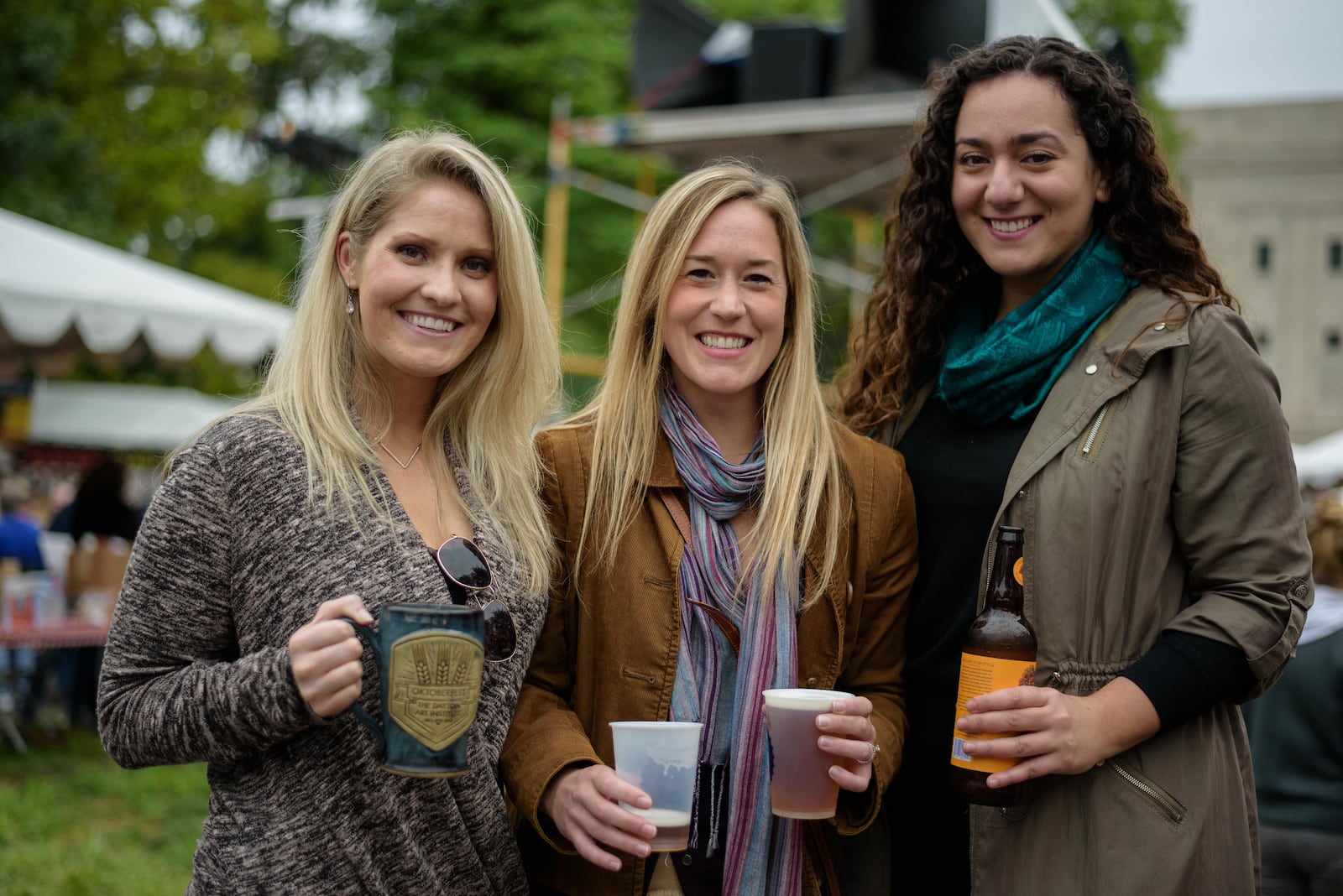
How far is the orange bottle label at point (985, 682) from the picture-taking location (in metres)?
2.12

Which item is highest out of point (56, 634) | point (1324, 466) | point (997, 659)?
point (997, 659)

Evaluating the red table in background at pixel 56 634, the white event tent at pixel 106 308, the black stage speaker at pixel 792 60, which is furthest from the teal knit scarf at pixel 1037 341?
the black stage speaker at pixel 792 60

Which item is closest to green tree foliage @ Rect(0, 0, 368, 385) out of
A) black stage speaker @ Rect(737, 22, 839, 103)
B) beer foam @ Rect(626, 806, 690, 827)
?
black stage speaker @ Rect(737, 22, 839, 103)

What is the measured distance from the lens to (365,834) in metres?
2.10

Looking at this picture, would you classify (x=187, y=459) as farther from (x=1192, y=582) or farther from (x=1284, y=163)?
(x=1284, y=163)

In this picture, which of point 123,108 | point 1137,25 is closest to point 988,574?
point 123,108

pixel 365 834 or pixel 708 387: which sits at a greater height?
pixel 708 387

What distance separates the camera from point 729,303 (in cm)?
252

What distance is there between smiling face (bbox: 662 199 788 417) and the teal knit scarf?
0.45 metres

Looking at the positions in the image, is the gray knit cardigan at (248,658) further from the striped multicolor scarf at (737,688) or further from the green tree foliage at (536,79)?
the green tree foliage at (536,79)

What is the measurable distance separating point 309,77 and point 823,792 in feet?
72.0

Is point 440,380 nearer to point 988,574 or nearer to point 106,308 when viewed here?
point 988,574

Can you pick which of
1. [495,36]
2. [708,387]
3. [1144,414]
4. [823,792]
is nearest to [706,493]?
[708,387]

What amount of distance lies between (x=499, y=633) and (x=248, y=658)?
0.44 meters
